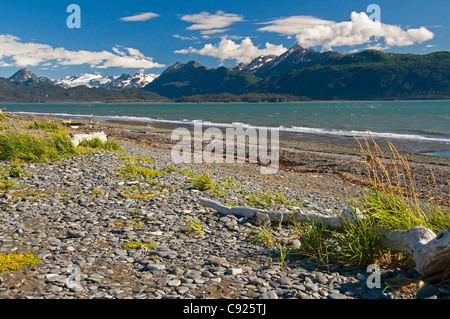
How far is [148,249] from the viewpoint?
6309 millimetres

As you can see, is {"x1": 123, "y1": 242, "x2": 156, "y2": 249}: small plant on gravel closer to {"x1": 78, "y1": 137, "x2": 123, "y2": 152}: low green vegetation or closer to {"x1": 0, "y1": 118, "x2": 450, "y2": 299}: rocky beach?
{"x1": 0, "y1": 118, "x2": 450, "y2": 299}: rocky beach

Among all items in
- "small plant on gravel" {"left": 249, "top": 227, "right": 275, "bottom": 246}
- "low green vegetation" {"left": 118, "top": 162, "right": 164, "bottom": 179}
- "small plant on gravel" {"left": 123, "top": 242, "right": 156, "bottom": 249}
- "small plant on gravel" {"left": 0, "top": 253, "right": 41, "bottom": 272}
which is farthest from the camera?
"low green vegetation" {"left": 118, "top": 162, "right": 164, "bottom": 179}

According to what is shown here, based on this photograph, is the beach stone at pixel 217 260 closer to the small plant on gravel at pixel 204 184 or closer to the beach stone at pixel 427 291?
the beach stone at pixel 427 291

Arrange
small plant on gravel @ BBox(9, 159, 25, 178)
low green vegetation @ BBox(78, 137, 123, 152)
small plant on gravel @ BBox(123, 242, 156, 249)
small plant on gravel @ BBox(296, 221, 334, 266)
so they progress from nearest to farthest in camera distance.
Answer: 1. small plant on gravel @ BBox(296, 221, 334, 266)
2. small plant on gravel @ BBox(123, 242, 156, 249)
3. small plant on gravel @ BBox(9, 159, 25, 178)
4. low green vegetation @ BBox(78, 137, 123, 152)

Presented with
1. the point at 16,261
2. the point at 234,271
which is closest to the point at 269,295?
the point at 234,271

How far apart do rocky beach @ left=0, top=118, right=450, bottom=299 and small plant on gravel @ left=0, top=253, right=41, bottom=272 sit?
104 millimetres

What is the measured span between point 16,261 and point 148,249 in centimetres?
207

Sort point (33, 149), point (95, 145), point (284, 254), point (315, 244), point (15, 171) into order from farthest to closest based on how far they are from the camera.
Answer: point (95, 145)
point (33, 149)
point (15, 171)
point (315, 244)
point (284, 254)

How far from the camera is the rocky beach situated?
4.83 metres

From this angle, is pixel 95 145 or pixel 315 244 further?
pixel 95 145

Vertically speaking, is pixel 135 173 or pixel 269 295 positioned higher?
pixel 135 173

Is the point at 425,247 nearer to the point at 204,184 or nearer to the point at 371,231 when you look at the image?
the point at 371,231

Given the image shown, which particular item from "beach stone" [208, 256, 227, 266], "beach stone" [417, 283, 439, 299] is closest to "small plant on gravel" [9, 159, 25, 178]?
"beach stone" [208, 256, 227, 266]
